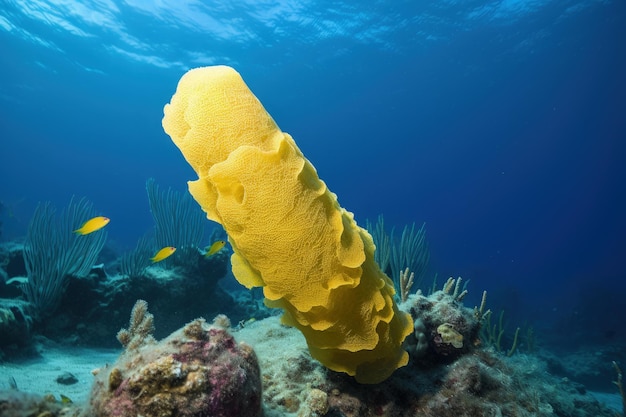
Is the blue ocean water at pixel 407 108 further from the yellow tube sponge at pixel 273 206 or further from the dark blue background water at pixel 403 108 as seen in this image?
the yellow tube sponge at pixel 273 206

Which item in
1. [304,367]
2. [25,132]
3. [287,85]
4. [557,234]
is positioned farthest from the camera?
[557,234]

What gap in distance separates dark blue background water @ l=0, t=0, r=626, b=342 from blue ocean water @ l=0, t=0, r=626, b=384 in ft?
0.83

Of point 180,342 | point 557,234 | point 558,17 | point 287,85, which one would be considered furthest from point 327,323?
point 557,234

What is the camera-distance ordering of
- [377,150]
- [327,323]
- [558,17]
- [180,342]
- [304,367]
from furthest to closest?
[377,150] < [558,17] < [304,367] < [327,323] < [180,342]

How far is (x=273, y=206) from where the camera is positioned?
176 cm

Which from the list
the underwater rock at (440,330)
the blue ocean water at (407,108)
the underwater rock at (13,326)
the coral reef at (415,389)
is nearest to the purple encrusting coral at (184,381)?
the coral reef at (415,389)

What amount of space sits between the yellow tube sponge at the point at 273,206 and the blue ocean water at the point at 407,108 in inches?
518

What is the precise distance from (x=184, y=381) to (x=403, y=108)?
54912 millimetres

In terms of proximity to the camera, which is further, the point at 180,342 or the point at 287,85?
the point at 287,85

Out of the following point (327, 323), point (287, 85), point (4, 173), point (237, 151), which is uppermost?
point (287, 85)

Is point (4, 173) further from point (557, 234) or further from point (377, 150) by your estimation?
point (557, 234)

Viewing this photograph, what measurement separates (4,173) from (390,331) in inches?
5366

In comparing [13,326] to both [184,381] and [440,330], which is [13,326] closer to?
[184,381]

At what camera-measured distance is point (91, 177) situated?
10675 centimetres
